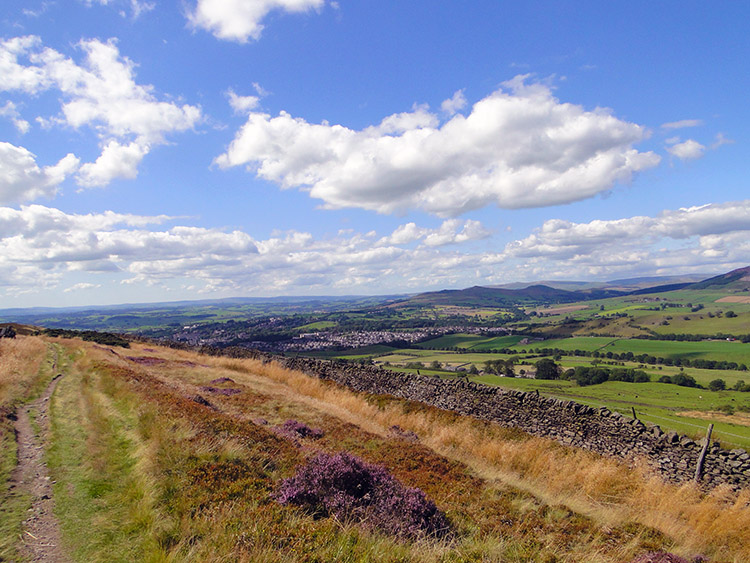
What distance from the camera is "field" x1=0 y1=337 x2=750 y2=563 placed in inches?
204

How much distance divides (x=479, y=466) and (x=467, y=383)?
1042 cm

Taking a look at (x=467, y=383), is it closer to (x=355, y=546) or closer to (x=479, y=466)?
(x=479, y=466)

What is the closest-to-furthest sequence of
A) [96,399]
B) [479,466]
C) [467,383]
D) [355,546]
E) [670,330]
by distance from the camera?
[355,546], [479,466], [96,399], [467,383], [670,330]

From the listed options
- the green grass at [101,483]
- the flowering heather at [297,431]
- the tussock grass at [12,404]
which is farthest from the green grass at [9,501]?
the flowering heather at [297,431]

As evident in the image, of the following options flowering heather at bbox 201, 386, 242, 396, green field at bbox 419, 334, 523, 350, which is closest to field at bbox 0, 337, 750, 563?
flowering heather at bbox 201, 386, 242, 396

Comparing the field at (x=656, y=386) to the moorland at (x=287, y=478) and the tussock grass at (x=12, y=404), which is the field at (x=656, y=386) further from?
the tussock grass at (x=12, y=404)

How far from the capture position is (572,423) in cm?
1595

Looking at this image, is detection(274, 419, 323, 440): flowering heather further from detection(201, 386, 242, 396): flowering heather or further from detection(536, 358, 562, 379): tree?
detection(536, 358, 562, 379): tree

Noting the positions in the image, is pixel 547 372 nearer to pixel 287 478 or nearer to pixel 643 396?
pixel 643 396

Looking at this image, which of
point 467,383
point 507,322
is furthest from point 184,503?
point 507,322

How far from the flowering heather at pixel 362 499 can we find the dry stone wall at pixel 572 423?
34.9 feet

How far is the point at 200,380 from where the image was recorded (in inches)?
873

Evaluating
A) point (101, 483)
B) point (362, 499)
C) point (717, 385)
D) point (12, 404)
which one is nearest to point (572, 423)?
point (362, 499)

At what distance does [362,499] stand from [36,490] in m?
6.32
